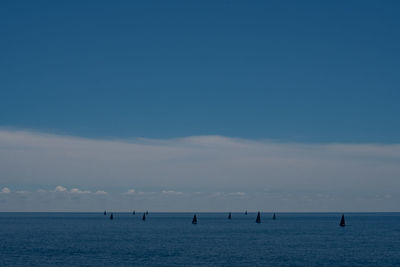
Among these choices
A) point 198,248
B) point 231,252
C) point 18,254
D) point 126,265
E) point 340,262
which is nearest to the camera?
point 126,265

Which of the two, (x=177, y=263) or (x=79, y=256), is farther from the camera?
(x=79, y=256)

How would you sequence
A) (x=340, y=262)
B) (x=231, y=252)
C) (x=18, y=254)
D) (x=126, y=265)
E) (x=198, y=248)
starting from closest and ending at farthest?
(x=126, y=265) → (x=340, y=262) → (x=18, y=254) → (x=231, y=252) → (x=198, y=248)

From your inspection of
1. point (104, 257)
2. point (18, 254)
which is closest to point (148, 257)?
point (104, 257)

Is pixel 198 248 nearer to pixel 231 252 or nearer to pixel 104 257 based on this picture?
pixel 231 252

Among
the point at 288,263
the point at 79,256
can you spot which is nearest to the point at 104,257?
the point at 79,256

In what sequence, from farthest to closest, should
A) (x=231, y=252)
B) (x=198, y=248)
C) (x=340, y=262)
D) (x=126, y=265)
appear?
(x=198, y=248), (x=231, y=252), (x=340, y=262), (x=126, y=265)

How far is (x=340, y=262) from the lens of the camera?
191 feet

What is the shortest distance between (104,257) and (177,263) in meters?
10.3

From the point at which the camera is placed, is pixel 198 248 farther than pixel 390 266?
Yes

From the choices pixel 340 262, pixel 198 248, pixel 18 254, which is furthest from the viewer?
pixel 198 248

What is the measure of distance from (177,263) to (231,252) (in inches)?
532

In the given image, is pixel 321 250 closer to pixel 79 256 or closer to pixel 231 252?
pixel 231 252

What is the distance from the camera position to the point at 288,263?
57125 millimetres

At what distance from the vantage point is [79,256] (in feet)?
203
